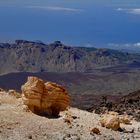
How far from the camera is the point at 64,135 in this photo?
2788 cm

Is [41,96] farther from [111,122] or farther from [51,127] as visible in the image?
[111,122]

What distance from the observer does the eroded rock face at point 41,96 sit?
31.0 metres

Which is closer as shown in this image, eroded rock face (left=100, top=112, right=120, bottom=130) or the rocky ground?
the rocky ground

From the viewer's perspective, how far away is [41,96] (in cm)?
3120

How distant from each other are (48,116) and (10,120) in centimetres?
321

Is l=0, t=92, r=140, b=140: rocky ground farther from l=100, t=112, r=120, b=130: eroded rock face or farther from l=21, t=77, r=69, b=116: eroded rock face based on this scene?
l=21, t=77, r=69, b=116: eroded rock face

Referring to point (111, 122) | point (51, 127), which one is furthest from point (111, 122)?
point (51, 127)

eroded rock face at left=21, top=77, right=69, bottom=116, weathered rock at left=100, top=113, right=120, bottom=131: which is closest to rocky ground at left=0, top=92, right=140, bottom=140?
weathered rock at left=100, top=113, right=120, bottom=131

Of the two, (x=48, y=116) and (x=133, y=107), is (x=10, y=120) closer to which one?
(x=48, y=116)

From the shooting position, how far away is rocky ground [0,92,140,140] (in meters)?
27.4

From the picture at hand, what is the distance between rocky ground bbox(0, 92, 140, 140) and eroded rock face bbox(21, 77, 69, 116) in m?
0.51

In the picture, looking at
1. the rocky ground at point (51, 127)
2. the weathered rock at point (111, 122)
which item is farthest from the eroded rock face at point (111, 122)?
the rocky ground at point (51, 127)

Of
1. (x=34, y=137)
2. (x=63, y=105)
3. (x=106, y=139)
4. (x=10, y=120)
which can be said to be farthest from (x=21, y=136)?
(x=63, y=105)

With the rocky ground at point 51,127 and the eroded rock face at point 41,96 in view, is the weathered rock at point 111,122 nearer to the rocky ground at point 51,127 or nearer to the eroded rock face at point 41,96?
the rocky ground at point 51,127
